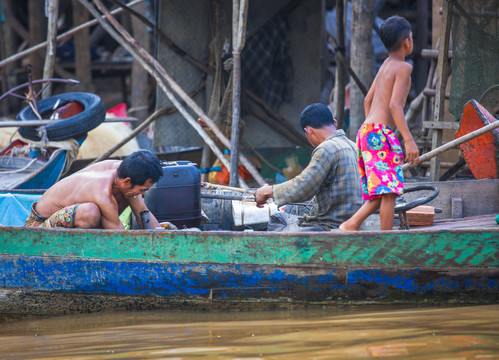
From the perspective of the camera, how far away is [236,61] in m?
6.76

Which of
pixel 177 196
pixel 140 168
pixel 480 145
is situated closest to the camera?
pixel 140 168

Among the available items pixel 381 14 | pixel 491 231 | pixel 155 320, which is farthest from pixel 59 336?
pixel 381 14

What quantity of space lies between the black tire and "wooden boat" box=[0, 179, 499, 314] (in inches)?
134

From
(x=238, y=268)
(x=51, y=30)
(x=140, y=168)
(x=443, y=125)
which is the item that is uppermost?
(x=51, y=30)

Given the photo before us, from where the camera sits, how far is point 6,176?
688 cm

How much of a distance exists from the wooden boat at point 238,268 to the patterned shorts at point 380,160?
357 millimetres

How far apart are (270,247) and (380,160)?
3.03ft

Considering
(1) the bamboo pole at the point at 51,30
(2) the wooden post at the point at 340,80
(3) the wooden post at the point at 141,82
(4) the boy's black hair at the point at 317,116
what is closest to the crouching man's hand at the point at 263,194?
(4) the boy's black hair at the point at 317,116

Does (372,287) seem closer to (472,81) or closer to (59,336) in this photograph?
(59,336)

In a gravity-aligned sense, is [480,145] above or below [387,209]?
above

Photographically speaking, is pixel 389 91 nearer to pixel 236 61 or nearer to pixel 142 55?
pixel 236 61

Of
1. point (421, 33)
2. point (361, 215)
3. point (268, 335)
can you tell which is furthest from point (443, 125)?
point (421, 33)

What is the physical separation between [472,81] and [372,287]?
10.7ft

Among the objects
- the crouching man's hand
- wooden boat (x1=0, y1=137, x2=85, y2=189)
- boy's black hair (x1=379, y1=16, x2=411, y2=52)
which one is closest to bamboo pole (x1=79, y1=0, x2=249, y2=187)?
wooden boat (x1=0, y1=137, x2=85, y2=189)
